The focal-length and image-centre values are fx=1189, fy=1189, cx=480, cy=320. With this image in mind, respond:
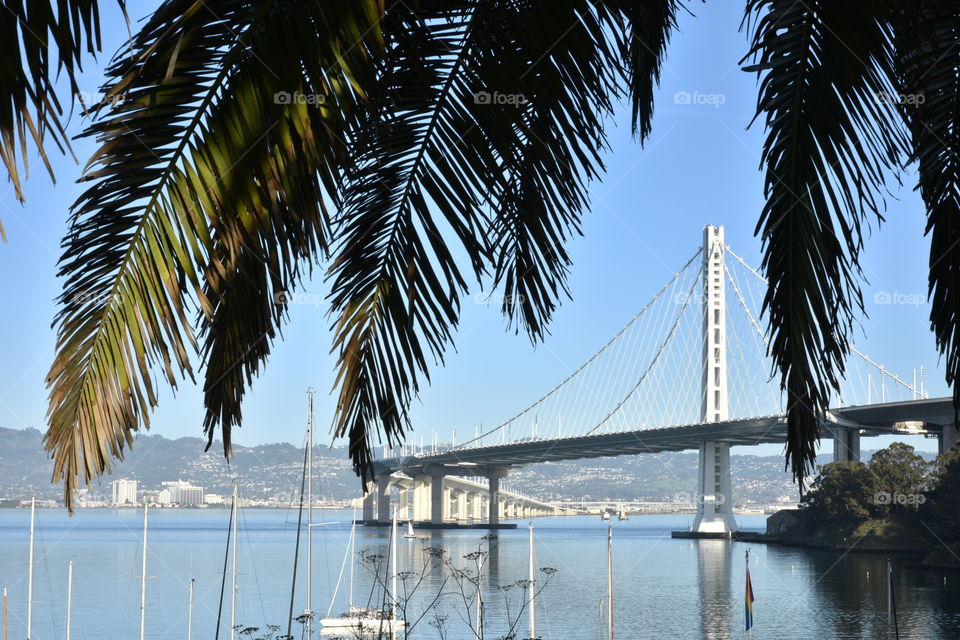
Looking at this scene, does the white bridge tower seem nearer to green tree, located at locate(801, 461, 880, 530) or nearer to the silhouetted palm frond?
green tree, located at locate(801, 461, 880, 530)

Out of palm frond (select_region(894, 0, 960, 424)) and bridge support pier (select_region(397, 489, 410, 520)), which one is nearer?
palm frond (select_region(894, 0, 960, 424))

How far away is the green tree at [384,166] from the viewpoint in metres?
2.05

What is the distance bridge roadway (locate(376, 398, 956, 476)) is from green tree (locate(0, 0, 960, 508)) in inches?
1999

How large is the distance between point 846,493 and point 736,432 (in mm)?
6295

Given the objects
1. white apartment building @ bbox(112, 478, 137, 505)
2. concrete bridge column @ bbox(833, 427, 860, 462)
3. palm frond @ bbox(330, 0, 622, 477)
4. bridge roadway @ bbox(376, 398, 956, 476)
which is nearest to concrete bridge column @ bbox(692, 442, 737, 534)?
bridge roadway @ bbox(376, 398, 956, 476)

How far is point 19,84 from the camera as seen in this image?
5.80 feet

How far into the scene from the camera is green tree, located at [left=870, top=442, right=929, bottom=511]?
55812mm

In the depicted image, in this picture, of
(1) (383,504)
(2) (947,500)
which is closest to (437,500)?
(1) (383,504)

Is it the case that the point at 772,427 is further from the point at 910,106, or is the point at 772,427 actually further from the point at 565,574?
the point at 910,106

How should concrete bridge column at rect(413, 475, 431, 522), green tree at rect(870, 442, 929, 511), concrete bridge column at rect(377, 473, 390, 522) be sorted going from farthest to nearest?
concrete bridge column at rect(413, 475, 431, 522) < concrete bridge column at rect(377, 473, 390, 522) < green tree at rect(870, 442, 929, 511)

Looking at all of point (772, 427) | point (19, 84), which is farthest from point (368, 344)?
point (772, 427)

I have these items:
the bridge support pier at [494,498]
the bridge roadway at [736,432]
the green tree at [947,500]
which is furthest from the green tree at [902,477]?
the bridge support pier at [494,498]

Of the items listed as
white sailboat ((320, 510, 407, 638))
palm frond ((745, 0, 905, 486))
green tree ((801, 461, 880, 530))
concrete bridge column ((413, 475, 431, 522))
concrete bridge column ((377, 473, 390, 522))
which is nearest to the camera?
palm frond ((745, 0, 905, 486))

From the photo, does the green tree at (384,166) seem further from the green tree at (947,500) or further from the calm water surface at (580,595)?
the green tree at (947,500)
